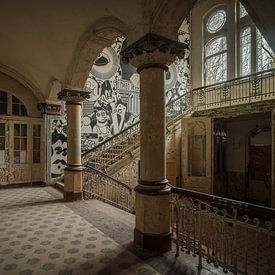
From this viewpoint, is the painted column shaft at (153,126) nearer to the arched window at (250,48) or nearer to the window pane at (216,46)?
the arched window at (250,48)

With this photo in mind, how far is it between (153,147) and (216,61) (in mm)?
10467

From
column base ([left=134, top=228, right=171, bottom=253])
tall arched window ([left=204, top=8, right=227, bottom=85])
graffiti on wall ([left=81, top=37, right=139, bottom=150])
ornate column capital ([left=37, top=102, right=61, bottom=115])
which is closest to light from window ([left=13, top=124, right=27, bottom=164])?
ornate column capital ([left=37, top=102, right=61, bottom=115])

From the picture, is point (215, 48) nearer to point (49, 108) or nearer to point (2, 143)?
point (49, 108)

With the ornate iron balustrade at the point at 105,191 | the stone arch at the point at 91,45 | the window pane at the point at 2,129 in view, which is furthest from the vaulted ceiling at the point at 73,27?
the ornate iron balustrade at the point at 105,191

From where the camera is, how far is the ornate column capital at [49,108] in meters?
9.57

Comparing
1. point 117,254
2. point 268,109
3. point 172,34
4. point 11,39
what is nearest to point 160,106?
point 172,34

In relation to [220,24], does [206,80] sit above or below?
below

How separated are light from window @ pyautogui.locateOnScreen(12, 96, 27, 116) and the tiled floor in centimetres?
458

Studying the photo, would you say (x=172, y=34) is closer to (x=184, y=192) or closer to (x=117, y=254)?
(x=184, y=192)

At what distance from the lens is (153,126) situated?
379 cm

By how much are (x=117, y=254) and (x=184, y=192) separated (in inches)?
50.7

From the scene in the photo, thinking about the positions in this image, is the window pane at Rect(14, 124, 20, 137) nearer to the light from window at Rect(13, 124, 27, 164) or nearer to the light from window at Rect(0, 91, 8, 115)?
the light from window at Rect(13, 124, 27, 164)

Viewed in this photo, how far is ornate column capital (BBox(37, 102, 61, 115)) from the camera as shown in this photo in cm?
957

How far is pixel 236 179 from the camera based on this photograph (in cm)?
1112
